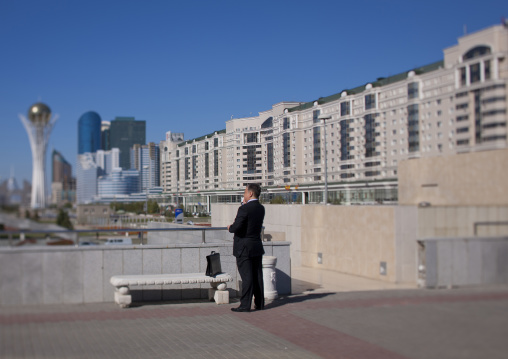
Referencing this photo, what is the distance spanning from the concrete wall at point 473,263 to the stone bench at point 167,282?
541 cm

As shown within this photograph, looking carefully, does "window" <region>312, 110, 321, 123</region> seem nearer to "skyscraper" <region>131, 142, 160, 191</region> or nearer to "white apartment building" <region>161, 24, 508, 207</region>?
"white apartment building" <region>161, 24, 508, 207</region>

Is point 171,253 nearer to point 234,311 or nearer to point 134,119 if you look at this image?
point 234,311

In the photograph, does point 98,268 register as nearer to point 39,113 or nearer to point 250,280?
point 250,280

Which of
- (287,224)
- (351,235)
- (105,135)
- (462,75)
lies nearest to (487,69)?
(462,75)

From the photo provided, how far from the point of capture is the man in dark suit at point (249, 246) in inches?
290

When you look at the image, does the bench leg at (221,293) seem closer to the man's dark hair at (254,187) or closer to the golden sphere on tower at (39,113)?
the man's dark hair at (254,187)

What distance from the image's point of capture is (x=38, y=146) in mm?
3682

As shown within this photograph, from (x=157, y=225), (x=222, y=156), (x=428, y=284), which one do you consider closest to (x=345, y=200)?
(x=222, y=156)

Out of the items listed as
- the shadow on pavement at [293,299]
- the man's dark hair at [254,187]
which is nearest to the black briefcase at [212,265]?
the shadow on pavement at [293,299]

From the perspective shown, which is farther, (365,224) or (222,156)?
(365,224)

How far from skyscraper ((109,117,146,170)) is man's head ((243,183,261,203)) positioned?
267 cm

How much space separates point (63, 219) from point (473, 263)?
3.10 meters

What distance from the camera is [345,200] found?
203 inches

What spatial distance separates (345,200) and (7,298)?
12.0 feet
